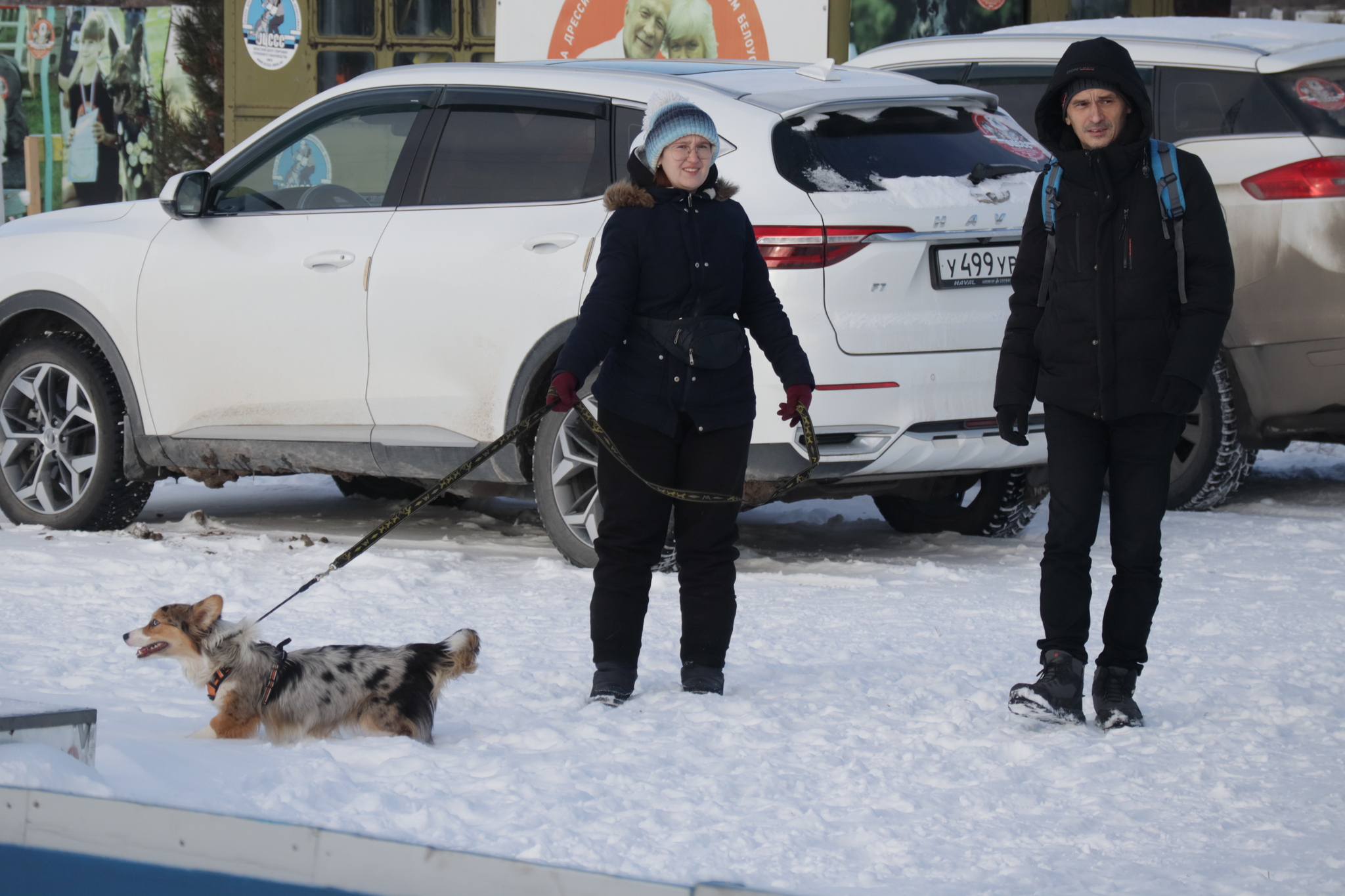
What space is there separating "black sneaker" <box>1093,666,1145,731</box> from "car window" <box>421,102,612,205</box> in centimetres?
275

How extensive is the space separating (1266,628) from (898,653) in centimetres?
125

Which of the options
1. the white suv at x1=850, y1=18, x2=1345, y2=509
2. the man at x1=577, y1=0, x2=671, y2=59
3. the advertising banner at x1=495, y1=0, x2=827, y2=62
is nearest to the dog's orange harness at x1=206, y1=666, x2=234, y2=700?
the white suv at x1=850, y1=18, x2=1345, y2=509

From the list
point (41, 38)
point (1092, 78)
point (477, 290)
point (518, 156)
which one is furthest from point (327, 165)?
point (41, 38)

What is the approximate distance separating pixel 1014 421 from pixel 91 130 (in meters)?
Result: 18.1

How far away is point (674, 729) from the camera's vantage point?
4.11 metres

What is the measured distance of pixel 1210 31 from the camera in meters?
7.61

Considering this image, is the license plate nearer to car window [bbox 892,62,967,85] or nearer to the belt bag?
the belt bag

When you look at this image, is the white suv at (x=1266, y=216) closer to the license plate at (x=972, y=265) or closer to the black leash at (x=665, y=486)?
the license plate at (x=972, y=265)

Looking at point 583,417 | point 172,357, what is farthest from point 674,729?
point 172,357

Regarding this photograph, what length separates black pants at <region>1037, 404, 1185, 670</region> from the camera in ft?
13.7

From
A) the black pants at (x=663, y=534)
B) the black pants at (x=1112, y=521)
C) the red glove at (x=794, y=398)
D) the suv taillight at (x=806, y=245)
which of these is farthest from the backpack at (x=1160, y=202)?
the suv taillight at (x=806, y=245)

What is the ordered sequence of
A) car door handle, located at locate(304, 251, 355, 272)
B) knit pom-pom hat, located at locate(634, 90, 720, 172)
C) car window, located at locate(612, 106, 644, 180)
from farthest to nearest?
car door handle, located at locate(304, 251, 355, 272) → car window, located at locate(612, 106, 644, 180) → knit pom-pom hat, located at locate(634, 90, 720, 172)

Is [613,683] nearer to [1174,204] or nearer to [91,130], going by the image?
[1174,204]

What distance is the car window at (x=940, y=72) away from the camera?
26.5 feet
